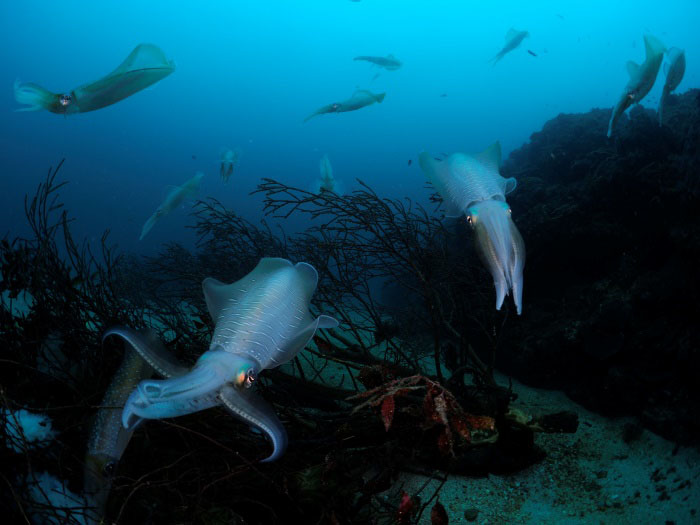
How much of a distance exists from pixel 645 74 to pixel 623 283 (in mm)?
2874

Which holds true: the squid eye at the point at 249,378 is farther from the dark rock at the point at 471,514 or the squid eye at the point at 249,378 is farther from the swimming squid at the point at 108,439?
the dark rock at the point at 471,514

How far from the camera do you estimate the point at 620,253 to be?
19.4 feet

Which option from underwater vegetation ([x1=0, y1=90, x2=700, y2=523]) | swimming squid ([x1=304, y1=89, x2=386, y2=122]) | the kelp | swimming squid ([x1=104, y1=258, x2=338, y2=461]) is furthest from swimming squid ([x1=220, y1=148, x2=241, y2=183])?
swimming squid ([x1=104, y1=258, x2=338, y2=461])

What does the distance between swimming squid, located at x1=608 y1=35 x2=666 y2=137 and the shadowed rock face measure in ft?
3.86

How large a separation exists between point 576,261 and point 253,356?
642cm

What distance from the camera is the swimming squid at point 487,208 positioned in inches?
92.2

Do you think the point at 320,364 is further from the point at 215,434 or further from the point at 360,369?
the point at 360,369

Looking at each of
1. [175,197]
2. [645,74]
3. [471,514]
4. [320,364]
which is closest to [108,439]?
[471,514]

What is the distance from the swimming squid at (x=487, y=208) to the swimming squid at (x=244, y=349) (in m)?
1.13

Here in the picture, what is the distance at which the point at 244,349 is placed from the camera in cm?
196

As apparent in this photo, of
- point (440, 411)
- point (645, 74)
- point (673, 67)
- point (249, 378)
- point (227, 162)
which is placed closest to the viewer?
point (249, 378)

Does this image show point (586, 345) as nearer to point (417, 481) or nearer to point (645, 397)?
point (645, 397)

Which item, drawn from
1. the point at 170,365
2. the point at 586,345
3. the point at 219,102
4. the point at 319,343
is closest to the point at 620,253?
the point at 586,345

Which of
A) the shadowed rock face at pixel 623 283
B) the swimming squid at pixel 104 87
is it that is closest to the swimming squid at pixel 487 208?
the swimming squid at pixel 104 87
